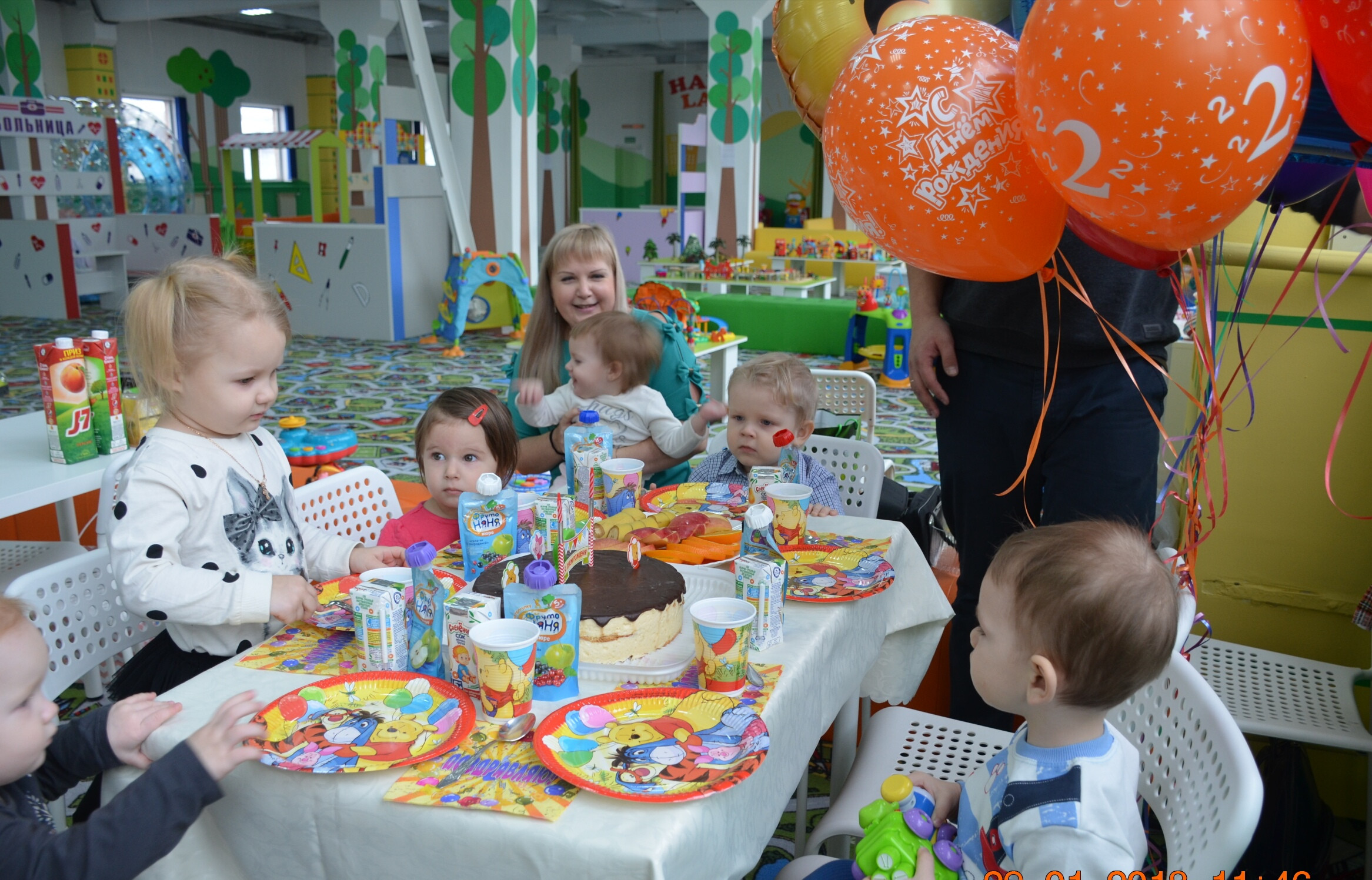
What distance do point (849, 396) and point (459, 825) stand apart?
8.94 ft

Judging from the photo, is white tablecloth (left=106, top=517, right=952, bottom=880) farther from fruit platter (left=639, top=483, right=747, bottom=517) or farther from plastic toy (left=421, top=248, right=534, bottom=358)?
plastic toy (left=421, top=248, right=534, bottom=358)

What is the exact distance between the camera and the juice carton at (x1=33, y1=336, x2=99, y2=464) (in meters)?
2.43

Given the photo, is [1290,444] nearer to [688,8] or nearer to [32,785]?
[32,785]

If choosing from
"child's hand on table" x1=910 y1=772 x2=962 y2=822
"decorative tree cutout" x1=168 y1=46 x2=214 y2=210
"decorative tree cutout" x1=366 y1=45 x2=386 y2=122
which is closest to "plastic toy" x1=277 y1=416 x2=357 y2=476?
"child's hand on table" x1=910 y1=772 x2=962 y2=822

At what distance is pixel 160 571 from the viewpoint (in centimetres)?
152

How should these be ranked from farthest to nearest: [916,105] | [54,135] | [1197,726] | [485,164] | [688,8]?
[688,8] < [54,135] < [485,164] < [916,105] < [1197,726]

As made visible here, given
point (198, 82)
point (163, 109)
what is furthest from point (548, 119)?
point (163, 109)

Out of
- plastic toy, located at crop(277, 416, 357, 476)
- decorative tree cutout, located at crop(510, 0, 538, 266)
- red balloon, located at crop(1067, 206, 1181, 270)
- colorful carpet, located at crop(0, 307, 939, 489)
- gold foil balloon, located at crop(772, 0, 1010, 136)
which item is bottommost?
colorful carpet, located at crop(0, 307, 939, 489)

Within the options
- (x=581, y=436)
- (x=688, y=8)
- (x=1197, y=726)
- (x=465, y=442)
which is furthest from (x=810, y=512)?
(x=688, y=8)

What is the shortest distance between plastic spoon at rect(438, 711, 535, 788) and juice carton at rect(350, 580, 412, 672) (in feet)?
0.77

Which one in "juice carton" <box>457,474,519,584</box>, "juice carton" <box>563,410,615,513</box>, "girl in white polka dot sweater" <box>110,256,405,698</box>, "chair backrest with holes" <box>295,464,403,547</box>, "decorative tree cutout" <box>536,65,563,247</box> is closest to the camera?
"girl in white polka dot sweater" <box>110,256,405,698</box>

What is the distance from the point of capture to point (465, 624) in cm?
129

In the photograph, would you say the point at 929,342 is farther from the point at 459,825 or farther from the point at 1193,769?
the point at 459,825

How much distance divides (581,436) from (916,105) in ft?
3.17
